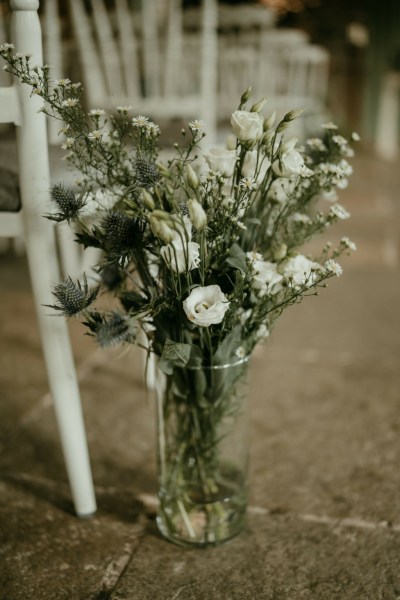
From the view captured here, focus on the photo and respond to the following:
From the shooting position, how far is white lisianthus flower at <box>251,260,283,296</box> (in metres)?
0.83

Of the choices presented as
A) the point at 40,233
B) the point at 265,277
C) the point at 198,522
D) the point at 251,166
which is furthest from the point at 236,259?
the point at 198,522

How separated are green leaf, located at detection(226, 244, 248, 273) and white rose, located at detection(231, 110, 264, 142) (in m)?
0.15

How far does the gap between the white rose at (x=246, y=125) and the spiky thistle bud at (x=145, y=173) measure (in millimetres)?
117

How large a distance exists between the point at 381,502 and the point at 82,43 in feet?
5.05

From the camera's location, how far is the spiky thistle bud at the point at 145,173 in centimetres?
80

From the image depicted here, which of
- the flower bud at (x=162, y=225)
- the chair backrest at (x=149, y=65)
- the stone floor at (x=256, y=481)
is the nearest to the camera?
the flower bud at (x=162, y=225)

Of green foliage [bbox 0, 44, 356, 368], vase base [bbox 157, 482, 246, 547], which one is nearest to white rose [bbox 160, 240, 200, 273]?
green foliage [bbox 0, 44, 356, 368]

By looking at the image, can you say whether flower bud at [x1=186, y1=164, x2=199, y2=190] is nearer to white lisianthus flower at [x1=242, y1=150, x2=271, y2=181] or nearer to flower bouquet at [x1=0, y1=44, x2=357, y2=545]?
flower bouquet at [x1=0, y1=44, x2=357, y2=545]

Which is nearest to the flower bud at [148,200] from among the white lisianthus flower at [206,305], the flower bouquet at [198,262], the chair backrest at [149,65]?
the flower bouquet at [198,262]

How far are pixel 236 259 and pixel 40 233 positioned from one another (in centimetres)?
33

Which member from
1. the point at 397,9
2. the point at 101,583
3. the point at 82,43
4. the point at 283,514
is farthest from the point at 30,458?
the point at 397,9

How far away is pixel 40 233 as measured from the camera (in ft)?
3.19

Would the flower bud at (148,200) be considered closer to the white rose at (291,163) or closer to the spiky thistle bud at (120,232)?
the spiky thistle bud at (120,232)

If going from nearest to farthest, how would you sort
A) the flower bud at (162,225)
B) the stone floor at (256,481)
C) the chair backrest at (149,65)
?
the flower bud at (162,225), the stone floor at (256,481), the chair backrest at (149,65)
